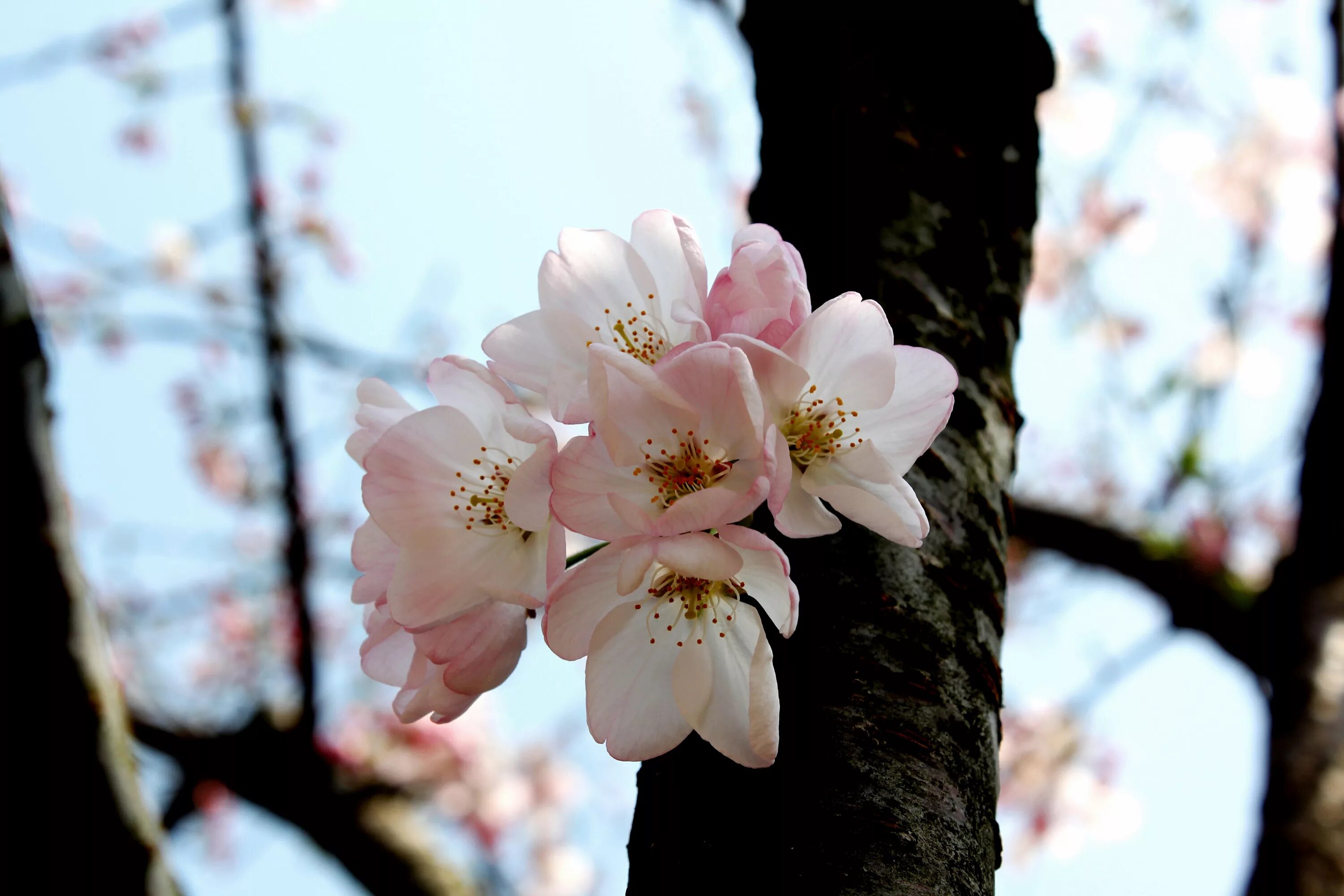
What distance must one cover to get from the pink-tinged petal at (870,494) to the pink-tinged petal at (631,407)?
0.11 metres

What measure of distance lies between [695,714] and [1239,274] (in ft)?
15.2

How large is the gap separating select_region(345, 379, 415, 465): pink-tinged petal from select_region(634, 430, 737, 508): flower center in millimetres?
217

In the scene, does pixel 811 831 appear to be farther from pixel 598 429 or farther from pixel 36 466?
pixel 36 466

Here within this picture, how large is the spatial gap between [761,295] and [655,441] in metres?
0.13

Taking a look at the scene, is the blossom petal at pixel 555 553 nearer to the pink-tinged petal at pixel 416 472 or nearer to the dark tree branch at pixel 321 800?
the pink-tinged petal at pixel 416 472

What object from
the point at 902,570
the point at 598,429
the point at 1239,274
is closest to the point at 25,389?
the point at 598,429

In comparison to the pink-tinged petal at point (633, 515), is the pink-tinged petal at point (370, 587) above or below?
below

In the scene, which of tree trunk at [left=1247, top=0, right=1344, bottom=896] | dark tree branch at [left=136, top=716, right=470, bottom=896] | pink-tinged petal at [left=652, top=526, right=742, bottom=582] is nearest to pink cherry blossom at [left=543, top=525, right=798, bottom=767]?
pink-tinged petal at [left=652, top=526, right=742, bottom=582]

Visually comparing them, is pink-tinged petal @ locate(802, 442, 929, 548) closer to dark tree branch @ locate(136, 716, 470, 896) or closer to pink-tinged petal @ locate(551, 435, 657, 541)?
pink-tinged petal @ locate(551, 435, 657, 541)

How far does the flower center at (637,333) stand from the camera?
0.77 m

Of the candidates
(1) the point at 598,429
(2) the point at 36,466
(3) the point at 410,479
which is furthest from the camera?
(2) the point at 36,466

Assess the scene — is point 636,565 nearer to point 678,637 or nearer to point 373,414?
point 678,637

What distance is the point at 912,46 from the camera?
1154mm

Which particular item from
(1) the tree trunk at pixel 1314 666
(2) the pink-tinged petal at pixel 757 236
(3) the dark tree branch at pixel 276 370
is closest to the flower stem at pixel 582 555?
(2) the pink-tinged petal at pixel 757 236
